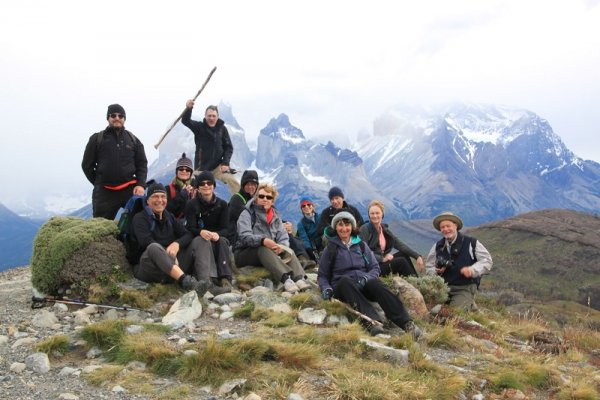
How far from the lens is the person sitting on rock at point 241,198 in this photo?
14.9 m

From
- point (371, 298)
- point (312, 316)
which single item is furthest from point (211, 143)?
point (371, 298)

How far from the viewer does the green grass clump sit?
824 centimetres

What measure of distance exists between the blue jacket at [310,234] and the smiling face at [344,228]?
5.84 m

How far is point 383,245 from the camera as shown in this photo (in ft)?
49.4

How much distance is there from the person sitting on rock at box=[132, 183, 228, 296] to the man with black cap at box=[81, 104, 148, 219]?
121 centimetres

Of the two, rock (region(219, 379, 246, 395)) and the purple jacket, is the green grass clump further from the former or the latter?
the purple jacket

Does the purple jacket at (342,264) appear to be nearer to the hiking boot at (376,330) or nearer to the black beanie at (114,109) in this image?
the hiking boot at (376,330)

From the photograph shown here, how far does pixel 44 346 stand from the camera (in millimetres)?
8266

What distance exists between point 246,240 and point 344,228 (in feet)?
10.3

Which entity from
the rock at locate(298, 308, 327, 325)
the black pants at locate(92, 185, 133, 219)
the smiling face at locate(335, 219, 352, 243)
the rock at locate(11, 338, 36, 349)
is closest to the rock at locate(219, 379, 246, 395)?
the rock at locate(298, 308, 327, 325)

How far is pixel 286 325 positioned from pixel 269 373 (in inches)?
107

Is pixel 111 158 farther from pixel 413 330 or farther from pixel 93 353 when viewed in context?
pixel 413 330

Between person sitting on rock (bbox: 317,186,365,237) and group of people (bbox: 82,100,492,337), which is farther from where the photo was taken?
person sitting on rock (bbox: 317,186,365,237)

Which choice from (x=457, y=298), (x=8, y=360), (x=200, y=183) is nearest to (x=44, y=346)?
(x=8, y=360)
